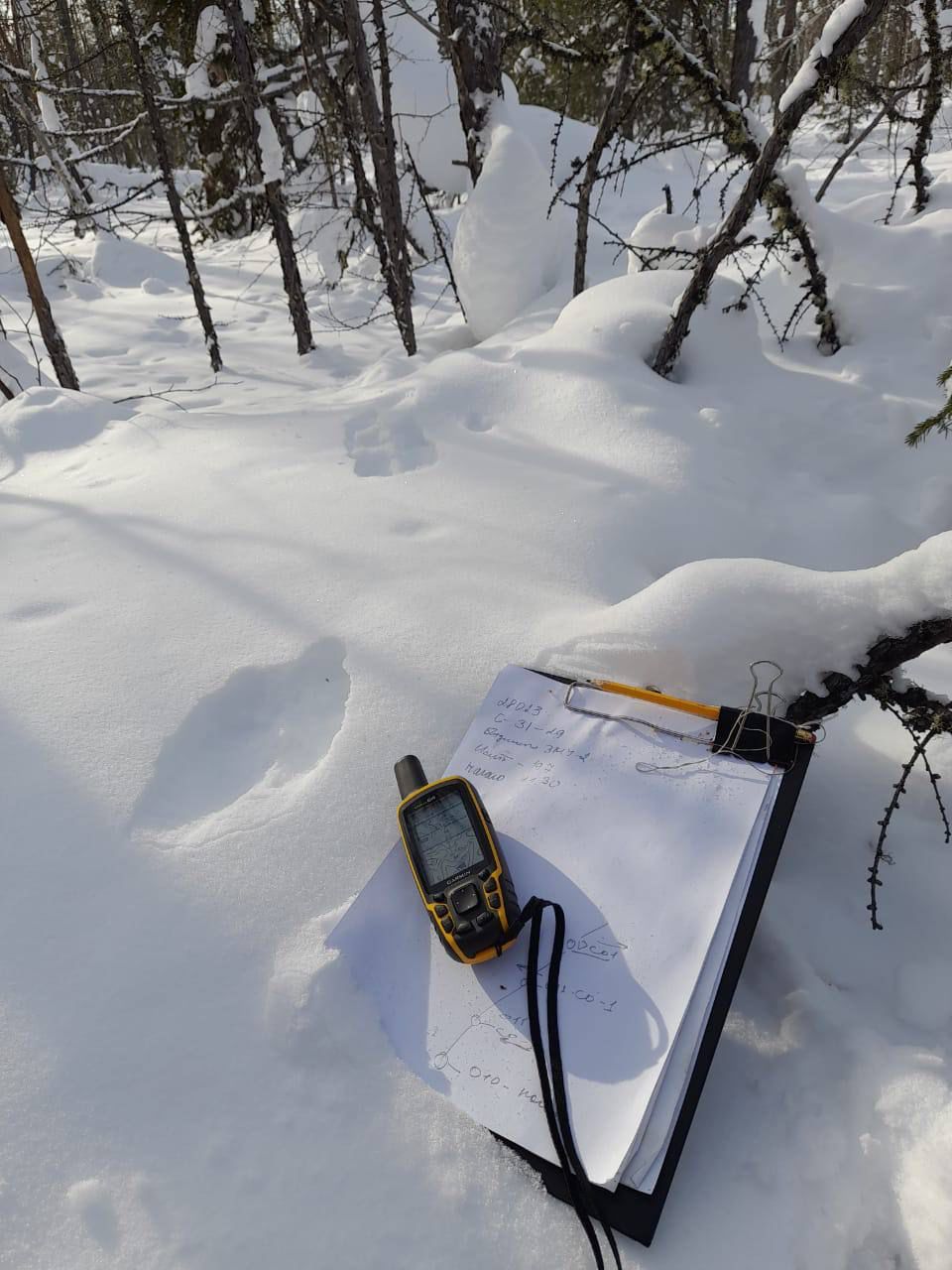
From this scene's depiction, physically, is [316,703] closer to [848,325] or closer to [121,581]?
[121,581]

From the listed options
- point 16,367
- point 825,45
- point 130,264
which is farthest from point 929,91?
point 130,264

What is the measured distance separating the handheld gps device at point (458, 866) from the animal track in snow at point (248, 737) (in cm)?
32

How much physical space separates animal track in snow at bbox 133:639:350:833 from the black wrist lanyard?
0.60 meters

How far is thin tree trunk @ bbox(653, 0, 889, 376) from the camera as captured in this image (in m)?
2.19

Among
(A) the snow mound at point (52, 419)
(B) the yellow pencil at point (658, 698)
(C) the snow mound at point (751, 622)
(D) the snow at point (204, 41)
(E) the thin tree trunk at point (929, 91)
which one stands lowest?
(B) the yellow pencil at point (658, 698)

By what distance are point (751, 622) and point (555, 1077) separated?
35.4 inches

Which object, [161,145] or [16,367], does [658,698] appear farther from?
[16,367]

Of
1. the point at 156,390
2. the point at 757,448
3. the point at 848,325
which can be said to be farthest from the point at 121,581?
the point at 156,390

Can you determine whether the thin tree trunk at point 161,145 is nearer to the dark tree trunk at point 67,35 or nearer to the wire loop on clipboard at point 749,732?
the dark tree trunk at point 67,35

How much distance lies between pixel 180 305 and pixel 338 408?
21.6 feet

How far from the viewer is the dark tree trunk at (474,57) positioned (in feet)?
16.2

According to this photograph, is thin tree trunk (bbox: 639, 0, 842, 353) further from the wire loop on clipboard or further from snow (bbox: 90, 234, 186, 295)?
snow (bbox: 90, 234, 186, 295)

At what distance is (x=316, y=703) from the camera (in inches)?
63.9

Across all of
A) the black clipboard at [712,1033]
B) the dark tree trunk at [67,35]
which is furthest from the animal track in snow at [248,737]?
the dark tree trunk at [67,35]
